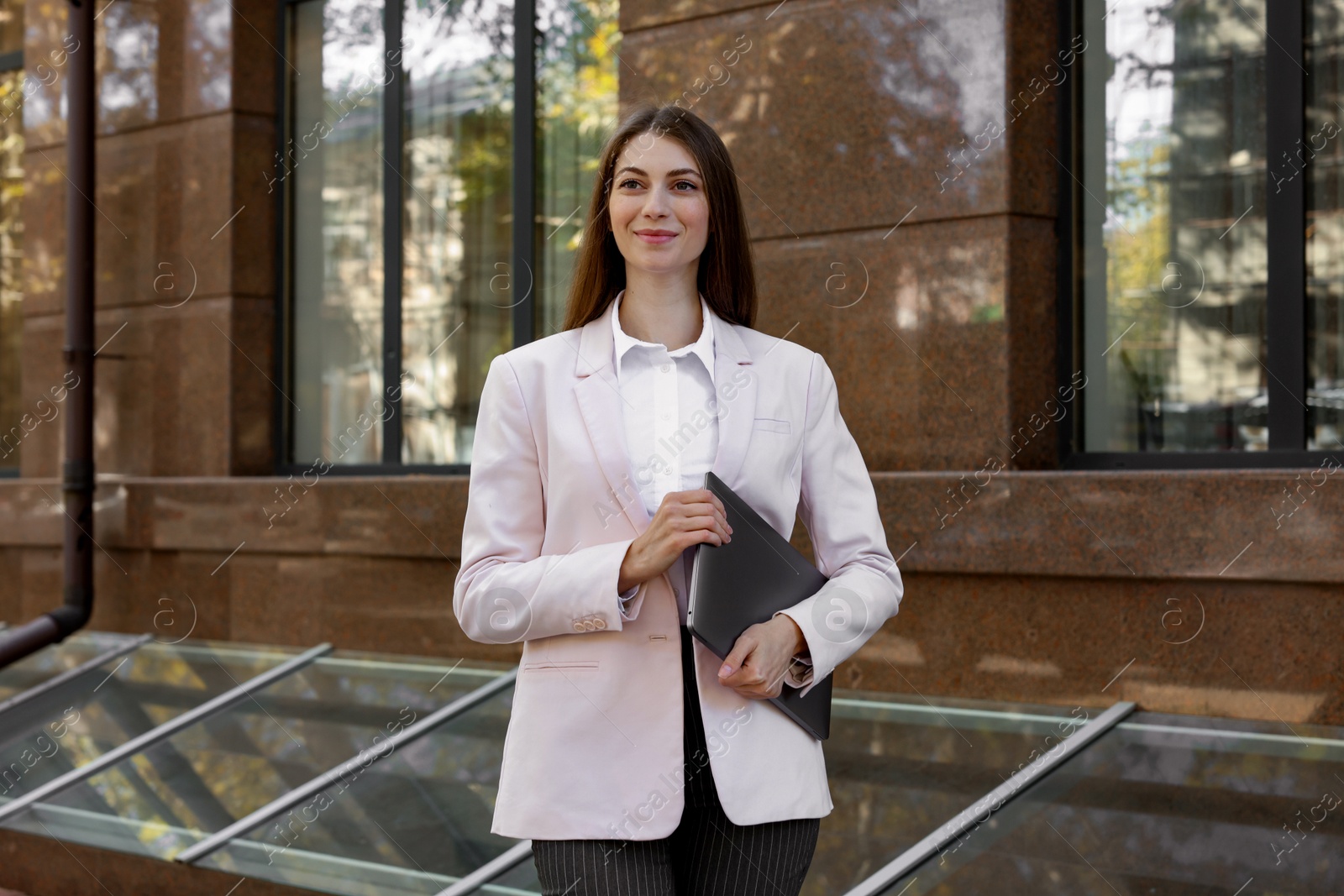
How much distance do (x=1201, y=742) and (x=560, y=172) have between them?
13.4 ft

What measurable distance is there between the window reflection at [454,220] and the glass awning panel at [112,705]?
142cm

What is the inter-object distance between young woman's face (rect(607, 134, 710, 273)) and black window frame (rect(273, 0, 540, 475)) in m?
4.42

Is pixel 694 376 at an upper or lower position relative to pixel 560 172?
lower

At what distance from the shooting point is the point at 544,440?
229cm

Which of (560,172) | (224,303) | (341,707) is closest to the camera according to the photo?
(341,707)

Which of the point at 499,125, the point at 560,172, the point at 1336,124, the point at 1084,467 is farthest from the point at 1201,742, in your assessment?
the point at 499,125

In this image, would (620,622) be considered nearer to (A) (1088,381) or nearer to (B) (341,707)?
(A) (1088,381)

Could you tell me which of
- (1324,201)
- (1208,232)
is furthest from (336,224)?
(1324,201)

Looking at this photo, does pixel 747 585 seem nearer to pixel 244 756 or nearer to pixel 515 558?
pixel 515 558

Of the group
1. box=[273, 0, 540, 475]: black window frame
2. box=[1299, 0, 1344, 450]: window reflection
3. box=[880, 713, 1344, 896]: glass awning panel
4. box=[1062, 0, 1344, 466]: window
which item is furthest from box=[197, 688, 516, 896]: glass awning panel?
box=[1299, 0, 1344, 450]: window reflection

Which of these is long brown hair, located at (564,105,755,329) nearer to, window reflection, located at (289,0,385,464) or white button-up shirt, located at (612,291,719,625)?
white button-up shirt, located at (612,291,719,625)

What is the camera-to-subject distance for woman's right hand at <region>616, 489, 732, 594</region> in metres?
2.09

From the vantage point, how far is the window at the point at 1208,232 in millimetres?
4664

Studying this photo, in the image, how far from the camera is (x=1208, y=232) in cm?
490
